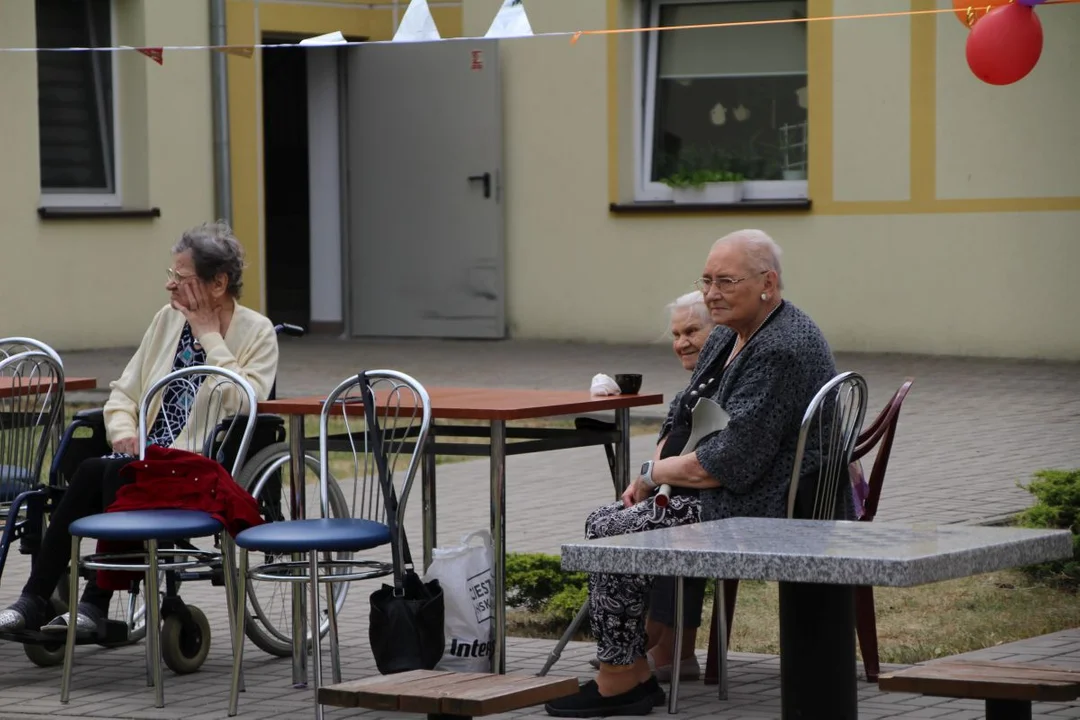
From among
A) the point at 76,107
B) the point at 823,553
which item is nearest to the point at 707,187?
the point at 76,107

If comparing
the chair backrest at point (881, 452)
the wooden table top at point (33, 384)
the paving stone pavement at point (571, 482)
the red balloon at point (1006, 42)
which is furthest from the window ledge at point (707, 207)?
the chair backrest at point (881, 452)

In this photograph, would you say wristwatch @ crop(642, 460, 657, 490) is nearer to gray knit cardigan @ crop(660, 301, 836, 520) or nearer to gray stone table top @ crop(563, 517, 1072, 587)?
gray knit cardigan @ crop(660, 301, 836, 520)

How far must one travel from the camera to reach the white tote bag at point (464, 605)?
539 cm

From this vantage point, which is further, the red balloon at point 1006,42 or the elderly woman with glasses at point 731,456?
the red balloon at point 1006,42

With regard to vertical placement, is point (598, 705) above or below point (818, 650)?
below

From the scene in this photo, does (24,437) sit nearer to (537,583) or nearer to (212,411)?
(212,411)

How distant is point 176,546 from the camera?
19.1 ft

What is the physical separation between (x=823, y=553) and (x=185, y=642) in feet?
9.56

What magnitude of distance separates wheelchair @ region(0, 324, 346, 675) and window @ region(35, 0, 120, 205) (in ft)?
33.4

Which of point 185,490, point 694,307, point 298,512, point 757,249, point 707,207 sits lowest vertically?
point 298,512

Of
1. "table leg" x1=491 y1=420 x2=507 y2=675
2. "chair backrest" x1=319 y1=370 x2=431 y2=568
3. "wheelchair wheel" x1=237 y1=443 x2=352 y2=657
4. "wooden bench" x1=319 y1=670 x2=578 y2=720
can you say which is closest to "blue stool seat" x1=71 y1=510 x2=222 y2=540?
"chair backrest" x1=319 y1=370 x2=431 y2=568

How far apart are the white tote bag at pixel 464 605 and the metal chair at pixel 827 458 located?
571mm

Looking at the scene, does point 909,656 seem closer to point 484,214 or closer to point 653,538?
point 653,538

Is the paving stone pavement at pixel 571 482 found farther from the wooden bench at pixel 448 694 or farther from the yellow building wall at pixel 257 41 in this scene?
the wooden bench at pixel 448 694
